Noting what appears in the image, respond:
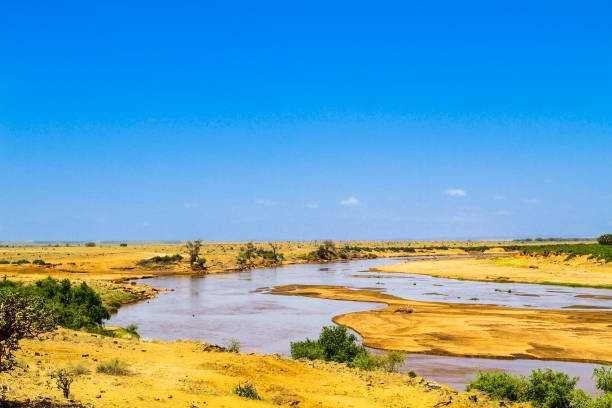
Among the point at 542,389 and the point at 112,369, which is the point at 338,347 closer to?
the point at 542,389

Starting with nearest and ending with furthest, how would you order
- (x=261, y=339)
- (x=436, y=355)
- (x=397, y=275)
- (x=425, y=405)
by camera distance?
(x=425, y=405) → (x=436, y=355) → (x=261, y=339) → (x=397, y=275)

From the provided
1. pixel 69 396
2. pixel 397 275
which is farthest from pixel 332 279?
pixel 69 396

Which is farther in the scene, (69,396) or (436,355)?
(436,355)

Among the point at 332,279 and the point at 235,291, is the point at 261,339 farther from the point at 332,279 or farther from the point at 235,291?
the point at 332,279

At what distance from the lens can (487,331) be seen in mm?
30406

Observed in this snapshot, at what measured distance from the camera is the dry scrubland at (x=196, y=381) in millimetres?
13023

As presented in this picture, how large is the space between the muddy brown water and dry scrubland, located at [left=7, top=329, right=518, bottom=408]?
4.59m

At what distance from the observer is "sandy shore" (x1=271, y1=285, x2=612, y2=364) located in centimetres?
2539

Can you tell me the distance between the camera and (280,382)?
17.3 m

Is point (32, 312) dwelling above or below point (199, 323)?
above

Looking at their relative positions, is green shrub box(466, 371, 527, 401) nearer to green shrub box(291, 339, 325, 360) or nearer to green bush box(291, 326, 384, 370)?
green bush box(291, 326, 384, 370)

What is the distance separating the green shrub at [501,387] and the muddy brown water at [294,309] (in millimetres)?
2323

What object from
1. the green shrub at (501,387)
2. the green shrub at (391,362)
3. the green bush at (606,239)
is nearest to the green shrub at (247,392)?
the green shrub at (391,362)

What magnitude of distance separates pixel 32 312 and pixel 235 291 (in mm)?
46781
